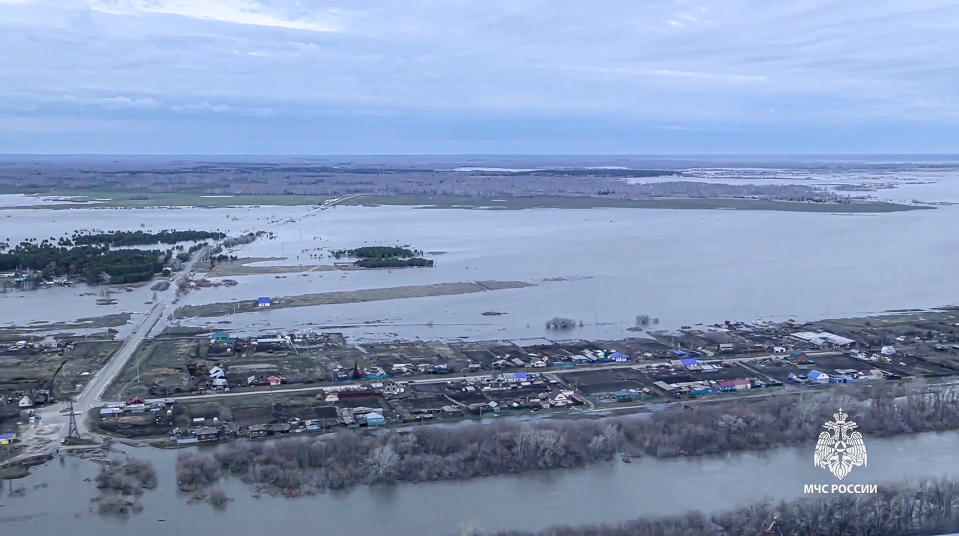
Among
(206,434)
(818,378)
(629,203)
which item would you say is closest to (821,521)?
(818,378)

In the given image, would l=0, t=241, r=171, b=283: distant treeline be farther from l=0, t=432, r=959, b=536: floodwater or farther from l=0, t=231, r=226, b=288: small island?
l=0, t=432, r=959, b=536: floodwater

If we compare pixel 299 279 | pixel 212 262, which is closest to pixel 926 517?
pixel 299 279

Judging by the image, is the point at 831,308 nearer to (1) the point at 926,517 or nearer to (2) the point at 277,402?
(1) the point at 926,517

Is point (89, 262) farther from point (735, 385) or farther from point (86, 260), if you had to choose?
point (735, 385)

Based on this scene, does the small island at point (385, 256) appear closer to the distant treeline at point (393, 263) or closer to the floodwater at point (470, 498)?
the distant treeline at point (393, 263)

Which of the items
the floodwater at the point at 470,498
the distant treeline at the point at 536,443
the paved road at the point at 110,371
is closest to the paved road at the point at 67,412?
the paved road at the point at 110,371

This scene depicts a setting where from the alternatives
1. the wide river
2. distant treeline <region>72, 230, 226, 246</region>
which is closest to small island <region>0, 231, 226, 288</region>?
distant treeline <region>72, 230, 226, 246</region>
